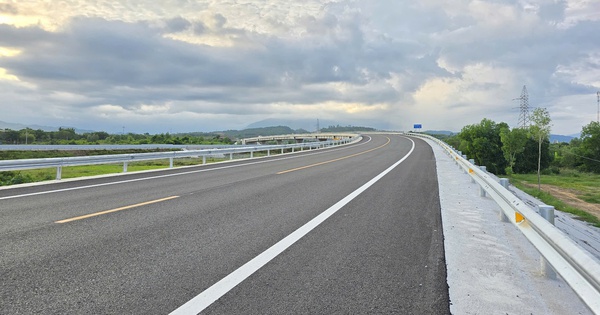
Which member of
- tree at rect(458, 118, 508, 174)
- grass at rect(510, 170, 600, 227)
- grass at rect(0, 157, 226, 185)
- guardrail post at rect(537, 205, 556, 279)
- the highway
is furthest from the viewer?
tree at rect(458, 118, 508, 174)

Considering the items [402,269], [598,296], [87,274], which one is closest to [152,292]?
[87,274]

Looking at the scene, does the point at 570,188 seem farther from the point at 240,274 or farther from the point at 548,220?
the point at 240,274

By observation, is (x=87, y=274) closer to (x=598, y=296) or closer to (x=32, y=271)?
(x=32, y=271)

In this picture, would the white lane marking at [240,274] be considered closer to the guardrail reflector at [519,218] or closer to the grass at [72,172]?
the guardrail reflector at [519,218]

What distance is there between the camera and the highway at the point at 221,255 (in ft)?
10.2

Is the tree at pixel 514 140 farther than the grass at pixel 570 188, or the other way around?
the tree at pixel 514 140

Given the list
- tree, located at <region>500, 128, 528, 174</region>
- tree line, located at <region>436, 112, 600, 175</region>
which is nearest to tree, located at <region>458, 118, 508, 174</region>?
tree line, located at <region>436, 112, 600, 175</region>

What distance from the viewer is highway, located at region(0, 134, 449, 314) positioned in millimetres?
3094

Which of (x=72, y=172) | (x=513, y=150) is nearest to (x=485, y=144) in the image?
(x=513, y=150)

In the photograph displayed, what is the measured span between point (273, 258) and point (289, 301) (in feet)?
3.56

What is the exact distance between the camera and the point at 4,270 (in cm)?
374

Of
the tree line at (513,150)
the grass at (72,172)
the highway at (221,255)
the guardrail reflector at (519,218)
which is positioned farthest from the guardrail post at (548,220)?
the tree line at (513,150)

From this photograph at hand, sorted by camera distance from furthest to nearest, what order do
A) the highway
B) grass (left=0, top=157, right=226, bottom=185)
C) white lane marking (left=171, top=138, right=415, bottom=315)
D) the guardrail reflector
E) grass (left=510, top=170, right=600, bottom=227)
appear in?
grass (left=0, top=157, right=226, bottom=185) → grass (left=510, top=170, right=600, bottom=227) → the guardrail reflector → the highway → white lane marking (left=171, top=138, right=415, bottom=315)

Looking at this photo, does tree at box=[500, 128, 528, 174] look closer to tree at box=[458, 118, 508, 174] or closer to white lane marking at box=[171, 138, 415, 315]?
tree at box=[458, 118, 508, 174]
